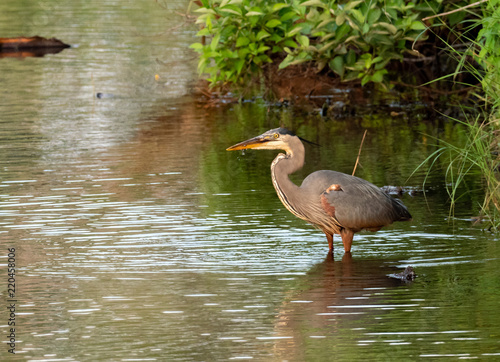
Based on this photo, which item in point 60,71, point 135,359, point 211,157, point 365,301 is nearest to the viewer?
point 135,359

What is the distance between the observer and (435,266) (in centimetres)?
779

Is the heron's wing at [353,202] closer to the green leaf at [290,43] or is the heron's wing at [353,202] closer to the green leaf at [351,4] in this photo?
the green leaf at [351,4]

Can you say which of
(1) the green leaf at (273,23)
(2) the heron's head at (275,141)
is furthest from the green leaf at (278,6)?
(2) the heron's head at (275,141)

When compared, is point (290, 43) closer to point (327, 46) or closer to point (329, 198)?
point (327, 46)

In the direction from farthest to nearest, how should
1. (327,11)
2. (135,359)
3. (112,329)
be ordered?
(327,11), (112,329), (135,359)

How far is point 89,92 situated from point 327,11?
6124 mm

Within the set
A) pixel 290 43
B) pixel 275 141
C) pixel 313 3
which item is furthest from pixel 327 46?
pixel 275 141

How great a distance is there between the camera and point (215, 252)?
820cm

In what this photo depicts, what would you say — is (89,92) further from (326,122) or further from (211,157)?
(211,157)

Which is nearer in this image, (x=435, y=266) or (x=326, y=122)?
(x=435, y=266)

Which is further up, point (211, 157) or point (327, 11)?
point (327, 11)

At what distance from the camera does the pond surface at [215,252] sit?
615cm

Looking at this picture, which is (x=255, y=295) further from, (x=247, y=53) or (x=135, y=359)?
(x=247, y=53)

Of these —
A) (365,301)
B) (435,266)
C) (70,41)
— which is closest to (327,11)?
(435,266)
